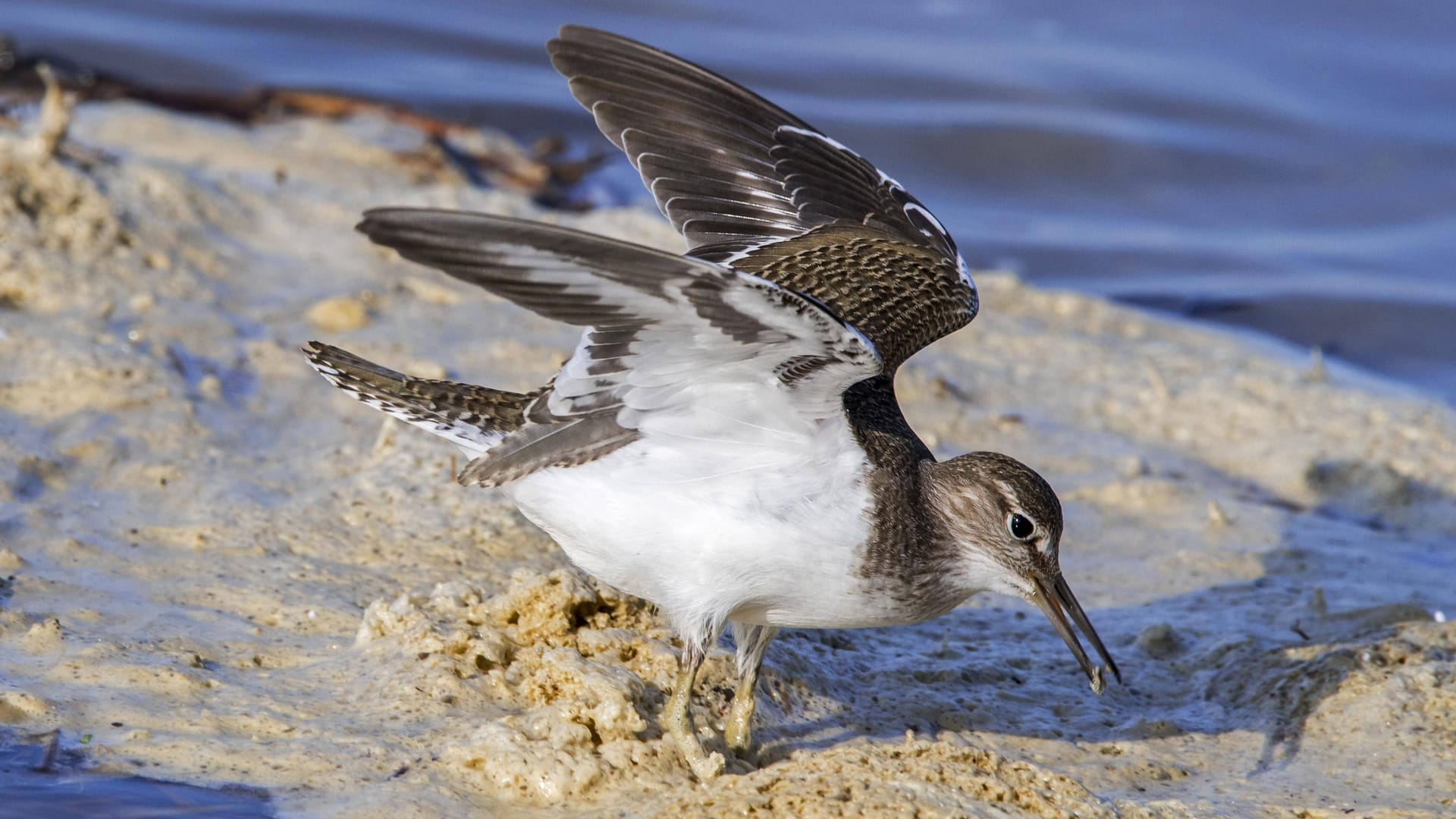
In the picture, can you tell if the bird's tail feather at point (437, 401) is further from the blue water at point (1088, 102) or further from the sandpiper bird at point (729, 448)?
the blue water at point (1088, 102)

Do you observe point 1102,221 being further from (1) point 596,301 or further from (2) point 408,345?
(1) point 596,301

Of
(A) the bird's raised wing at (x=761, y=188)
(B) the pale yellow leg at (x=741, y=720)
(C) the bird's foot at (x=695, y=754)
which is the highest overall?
(A) the bird's raised wing at (x=761, y=188)

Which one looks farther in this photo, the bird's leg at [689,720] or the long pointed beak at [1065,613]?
the long pointed beak at [1065,613]

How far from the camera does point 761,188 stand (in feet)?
16.7

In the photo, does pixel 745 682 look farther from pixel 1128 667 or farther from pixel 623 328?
pixel 1128 667

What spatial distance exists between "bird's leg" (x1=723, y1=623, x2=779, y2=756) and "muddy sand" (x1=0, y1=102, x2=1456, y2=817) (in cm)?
8

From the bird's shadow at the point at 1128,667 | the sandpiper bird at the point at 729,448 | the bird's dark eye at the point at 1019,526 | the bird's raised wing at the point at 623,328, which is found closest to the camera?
the bird's raised wing at the point at 623,328

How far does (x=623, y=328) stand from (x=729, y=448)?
0.49 meters

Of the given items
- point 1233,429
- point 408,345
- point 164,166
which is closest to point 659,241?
point 408,345

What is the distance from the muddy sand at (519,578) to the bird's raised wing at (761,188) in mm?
1120

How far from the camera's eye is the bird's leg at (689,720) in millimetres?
3533

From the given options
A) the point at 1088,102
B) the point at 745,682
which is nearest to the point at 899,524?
the point at 745,682

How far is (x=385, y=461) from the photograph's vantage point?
504cm

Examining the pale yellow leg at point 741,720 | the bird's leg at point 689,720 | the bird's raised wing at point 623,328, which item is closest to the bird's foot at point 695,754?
the bird's leg at point 689,720
